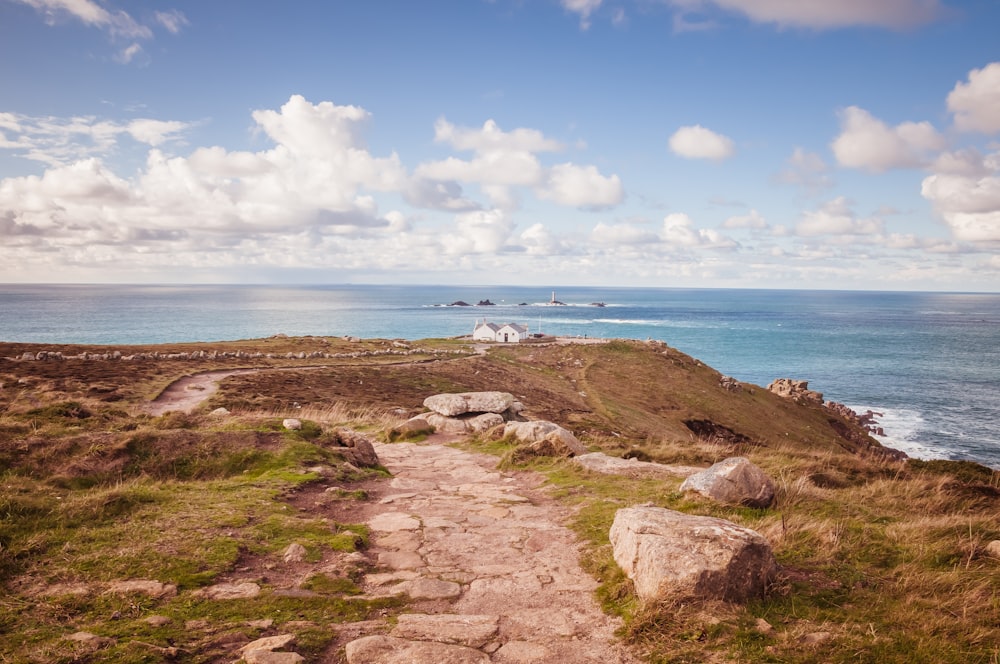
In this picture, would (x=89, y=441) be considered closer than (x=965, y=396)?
Yes

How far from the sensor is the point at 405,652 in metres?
5.27

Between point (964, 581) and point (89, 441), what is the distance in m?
14.8

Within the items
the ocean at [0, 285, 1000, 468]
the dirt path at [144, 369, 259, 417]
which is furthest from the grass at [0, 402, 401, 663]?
the ocean at [0, 285, 1000, 468]

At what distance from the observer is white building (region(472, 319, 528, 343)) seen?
84.4m

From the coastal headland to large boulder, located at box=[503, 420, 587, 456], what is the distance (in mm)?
156

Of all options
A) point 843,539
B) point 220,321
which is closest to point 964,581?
point 843,539

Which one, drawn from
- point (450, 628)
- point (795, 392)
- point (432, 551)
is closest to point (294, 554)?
point (432, 551)

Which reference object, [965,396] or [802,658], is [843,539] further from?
[965,396]

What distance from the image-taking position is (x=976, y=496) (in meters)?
11.7

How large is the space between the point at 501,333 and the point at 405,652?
80.3 m

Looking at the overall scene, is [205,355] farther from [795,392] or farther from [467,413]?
[795,392]

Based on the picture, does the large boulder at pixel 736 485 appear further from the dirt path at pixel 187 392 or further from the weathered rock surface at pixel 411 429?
the dirt path at pixel 187 392

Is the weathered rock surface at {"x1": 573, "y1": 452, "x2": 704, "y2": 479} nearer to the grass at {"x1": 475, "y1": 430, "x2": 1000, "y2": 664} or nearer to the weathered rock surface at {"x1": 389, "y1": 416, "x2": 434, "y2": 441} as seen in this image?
the grass at {"x1": 475, "y1": 430, "x2": 1000, "y2": 664}

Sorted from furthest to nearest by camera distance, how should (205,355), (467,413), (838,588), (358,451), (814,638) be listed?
1. (205,355)
2. (467,413)
3. (358,451)
4. (838,588)
5. (814,638)
